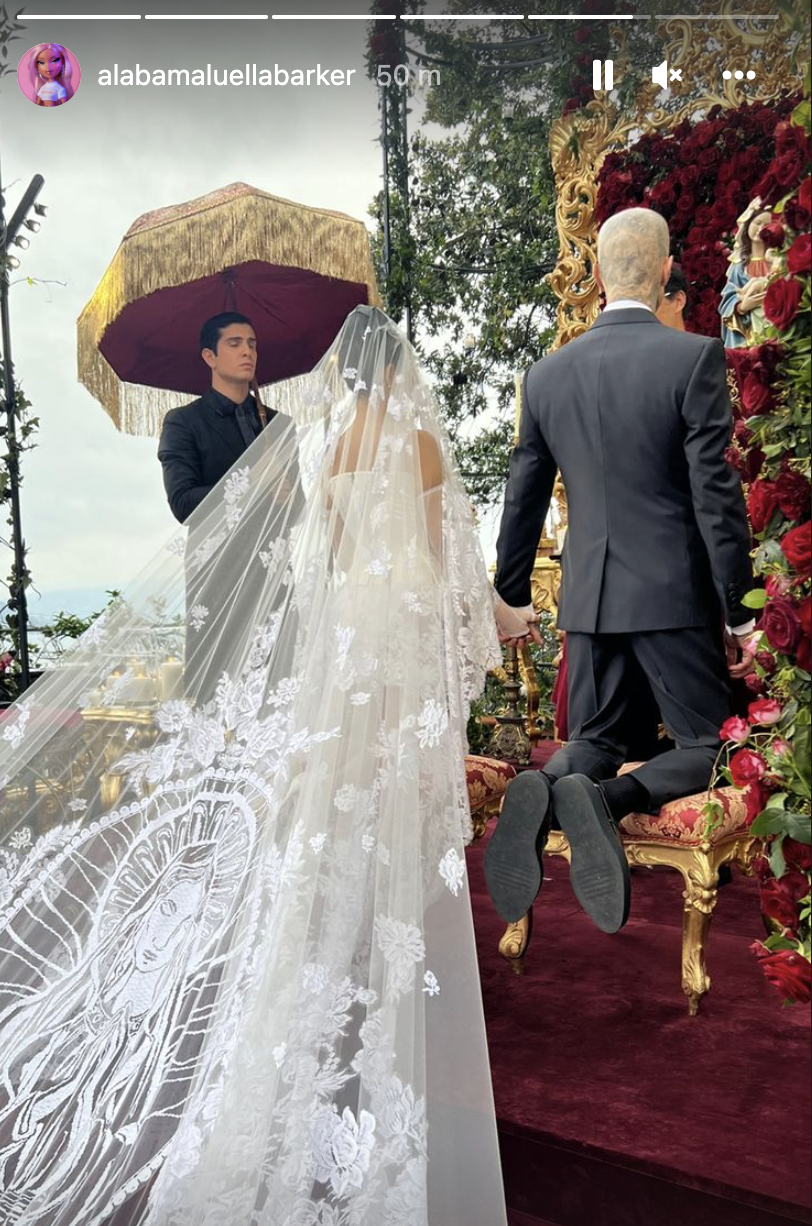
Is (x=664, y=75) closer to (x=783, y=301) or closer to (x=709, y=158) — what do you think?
(x=709, y=158)

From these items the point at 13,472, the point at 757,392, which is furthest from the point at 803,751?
the point at 13,472

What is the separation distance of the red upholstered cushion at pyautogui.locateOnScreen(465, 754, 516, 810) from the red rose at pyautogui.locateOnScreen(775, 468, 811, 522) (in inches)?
51.9

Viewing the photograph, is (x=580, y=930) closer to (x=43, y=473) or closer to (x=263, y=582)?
(x=263, y=582)

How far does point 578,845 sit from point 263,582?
2.75ft

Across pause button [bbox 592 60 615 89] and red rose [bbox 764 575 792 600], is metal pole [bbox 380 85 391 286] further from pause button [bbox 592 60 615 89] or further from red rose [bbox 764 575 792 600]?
red rose [bbox 764 575 792 600]

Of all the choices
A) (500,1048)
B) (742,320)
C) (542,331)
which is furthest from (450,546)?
(542,331)

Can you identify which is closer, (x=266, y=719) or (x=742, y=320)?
(x=266, y=719)

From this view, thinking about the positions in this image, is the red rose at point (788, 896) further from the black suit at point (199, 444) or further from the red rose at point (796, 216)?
the black suit at point (199, 444)

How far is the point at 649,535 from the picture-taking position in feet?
7.62

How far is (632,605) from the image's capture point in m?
2.32

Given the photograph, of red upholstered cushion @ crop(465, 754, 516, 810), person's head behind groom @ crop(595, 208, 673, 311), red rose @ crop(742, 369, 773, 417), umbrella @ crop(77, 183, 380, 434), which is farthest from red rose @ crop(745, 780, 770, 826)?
umbrella @ crop(77, 183, 380, 434)

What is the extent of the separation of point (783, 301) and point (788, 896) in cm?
87

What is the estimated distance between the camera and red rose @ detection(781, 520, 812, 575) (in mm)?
1396

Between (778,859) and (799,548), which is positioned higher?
(799,548)
